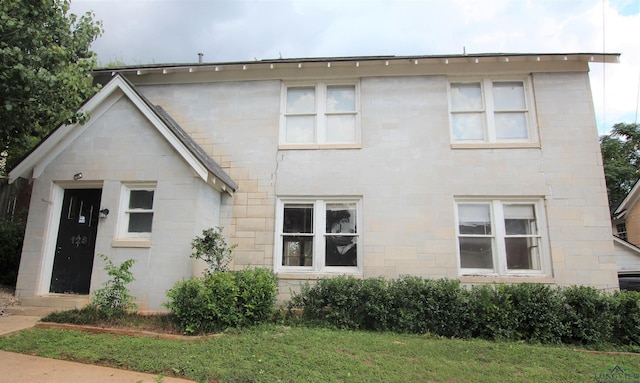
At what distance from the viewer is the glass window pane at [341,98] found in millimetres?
10078

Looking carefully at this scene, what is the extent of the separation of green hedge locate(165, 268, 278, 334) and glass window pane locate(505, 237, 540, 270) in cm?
608

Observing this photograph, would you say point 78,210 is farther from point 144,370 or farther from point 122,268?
point 144,370

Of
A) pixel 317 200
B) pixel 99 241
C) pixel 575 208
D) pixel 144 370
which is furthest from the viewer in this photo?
pixel 317 200

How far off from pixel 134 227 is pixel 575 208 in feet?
35.8

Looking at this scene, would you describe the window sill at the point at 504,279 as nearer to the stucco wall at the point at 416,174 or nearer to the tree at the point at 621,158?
the stucco wall at the point at 416,174

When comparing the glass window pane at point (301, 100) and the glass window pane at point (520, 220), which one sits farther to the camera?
the glass window pane at point (301, 100)

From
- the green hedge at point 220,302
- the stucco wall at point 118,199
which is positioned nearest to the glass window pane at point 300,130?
the stucco wall at point 118,199

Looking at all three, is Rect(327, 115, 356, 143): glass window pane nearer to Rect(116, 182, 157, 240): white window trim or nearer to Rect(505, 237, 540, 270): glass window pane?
Rect(116, 182, 157, 240): white window trim

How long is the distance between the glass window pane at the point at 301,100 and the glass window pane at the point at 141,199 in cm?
439

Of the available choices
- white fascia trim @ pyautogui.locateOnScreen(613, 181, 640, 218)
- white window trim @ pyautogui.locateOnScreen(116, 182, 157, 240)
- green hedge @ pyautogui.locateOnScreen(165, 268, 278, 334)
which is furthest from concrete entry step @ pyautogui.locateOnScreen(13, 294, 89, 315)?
white fascia trim @ pyautogui.locateOnScreen(613, 181, 640, 218)

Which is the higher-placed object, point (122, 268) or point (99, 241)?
point (99, 241)

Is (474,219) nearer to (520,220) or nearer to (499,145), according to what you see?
(520,220)

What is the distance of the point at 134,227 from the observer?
8.52 metres

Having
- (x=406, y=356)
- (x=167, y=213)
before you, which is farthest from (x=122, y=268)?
(x=406, y=356)
